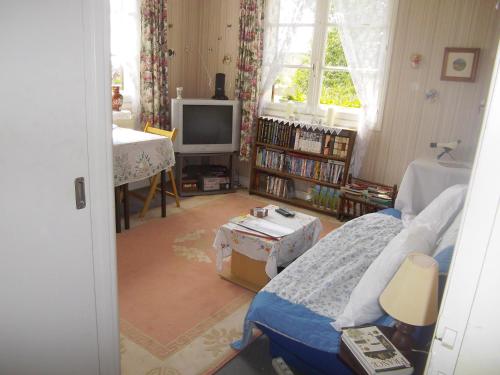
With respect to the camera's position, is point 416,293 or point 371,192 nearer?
point 416,293

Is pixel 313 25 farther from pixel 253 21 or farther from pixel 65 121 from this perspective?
pixel 65 121

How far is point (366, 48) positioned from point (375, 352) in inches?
129

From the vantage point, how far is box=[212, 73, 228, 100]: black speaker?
4684 mm

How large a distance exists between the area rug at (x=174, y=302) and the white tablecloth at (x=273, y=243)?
0.28m

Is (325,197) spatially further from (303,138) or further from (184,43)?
(184,43)

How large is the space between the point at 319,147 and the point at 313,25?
1.30m

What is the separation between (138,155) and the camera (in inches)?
134

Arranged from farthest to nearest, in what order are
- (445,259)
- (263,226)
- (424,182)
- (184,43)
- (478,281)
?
(184,43)
(424,182)
(263,226)
(445,259)
(478,281)

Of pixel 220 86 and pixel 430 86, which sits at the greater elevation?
pixel 430 86

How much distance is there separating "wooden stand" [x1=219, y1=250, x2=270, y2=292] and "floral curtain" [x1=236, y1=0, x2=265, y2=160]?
212cm

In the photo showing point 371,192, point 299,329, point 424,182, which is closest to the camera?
point 299,329

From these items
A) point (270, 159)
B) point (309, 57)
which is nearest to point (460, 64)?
point (309, 57)

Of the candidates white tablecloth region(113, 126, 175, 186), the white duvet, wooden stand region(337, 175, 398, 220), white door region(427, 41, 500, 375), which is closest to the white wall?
wooden stand region(337, 175, 398, 220)

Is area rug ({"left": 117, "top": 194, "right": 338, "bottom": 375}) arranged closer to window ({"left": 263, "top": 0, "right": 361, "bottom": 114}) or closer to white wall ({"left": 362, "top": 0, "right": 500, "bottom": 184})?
window ({"left": 263, "top": 0, "right": 361, "bottom": 114})
